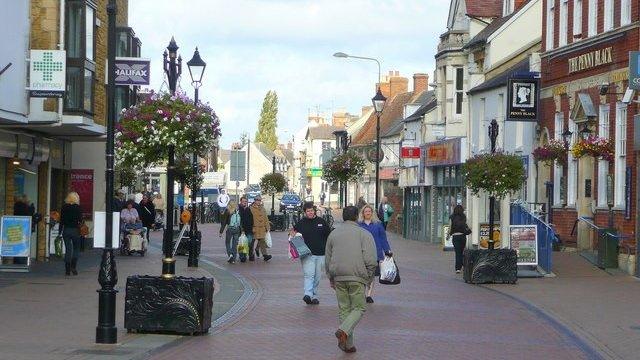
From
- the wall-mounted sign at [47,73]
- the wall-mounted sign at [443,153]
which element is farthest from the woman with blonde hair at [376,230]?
the wall-mounted sign at [443,153]

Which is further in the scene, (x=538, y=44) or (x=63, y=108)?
(x=538, y=44)

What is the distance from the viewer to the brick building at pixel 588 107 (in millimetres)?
29281

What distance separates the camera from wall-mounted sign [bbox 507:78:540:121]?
36.0 meters

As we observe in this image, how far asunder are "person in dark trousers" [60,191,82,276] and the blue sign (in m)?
12.2

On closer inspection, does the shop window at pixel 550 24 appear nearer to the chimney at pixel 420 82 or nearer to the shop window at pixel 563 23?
the shop window at pixel 563 23

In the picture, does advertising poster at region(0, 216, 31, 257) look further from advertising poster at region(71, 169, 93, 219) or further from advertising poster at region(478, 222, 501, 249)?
advertising poster at region(478, 222, 501, 249)

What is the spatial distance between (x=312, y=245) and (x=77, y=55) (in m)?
10.9

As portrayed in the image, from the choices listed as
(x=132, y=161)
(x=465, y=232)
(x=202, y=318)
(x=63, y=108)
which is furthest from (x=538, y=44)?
(x=202, y=318)

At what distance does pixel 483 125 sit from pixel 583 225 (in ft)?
41.9

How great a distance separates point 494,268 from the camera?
26312 mm

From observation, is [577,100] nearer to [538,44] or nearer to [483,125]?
[538,44]

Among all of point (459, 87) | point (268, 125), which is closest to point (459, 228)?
point (459, 87)

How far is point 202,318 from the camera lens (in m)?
15.6

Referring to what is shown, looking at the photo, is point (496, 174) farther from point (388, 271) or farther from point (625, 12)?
point (388, 271)
